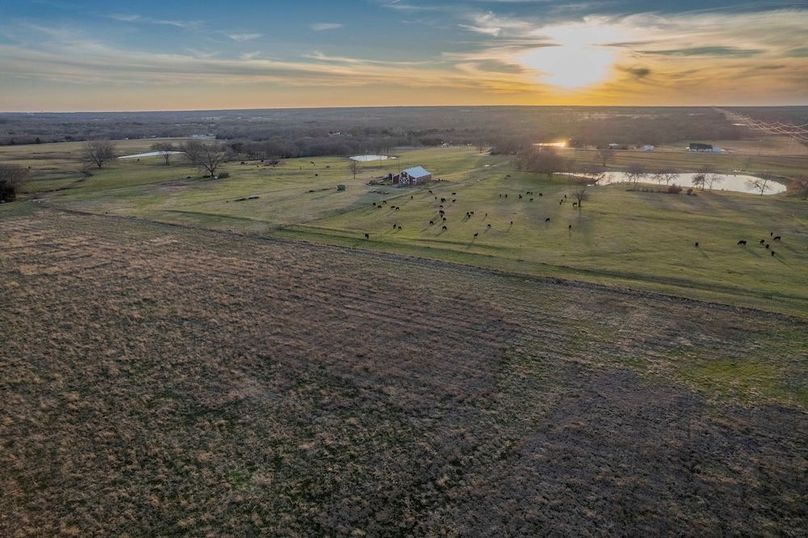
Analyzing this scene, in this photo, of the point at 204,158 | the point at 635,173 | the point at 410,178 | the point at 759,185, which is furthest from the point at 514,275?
the point at 204,158

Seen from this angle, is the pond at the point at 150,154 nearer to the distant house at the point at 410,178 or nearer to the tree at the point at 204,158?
the tree at the point at 204,158

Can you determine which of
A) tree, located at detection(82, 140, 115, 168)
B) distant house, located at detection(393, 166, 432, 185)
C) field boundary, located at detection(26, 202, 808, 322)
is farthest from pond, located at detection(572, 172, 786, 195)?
tree, located at detection(82, 140, 115, 168)

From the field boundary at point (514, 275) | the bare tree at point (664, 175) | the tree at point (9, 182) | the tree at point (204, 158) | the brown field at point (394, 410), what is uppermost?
the tree at point (204, 158)

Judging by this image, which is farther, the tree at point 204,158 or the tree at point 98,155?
the tree at point 98,155

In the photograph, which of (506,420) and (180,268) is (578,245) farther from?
(180,268)

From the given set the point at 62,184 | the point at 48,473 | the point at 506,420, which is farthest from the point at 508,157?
the point at 48,473

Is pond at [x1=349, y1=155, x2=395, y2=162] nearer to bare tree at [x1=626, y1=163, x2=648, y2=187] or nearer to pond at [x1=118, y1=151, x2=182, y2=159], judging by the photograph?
pond at [x1=118, y1=151, x2=182, y2=159]

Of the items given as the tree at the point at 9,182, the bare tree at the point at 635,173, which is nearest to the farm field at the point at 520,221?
the tree at the point at 9,182
